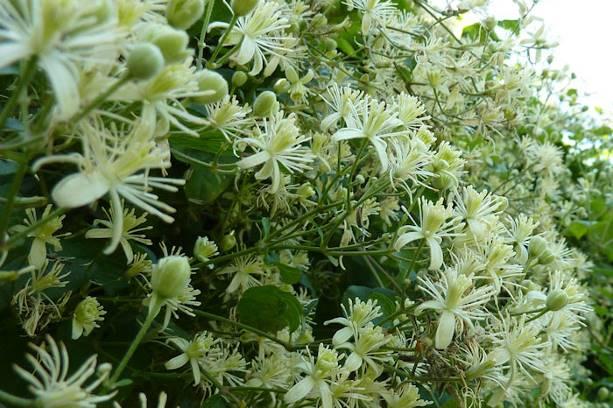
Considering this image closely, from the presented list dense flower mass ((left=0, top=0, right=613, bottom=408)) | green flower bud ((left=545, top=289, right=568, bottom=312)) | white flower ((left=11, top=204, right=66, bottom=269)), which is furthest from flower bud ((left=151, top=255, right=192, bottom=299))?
green flower bud ((left=545, top=289, right=568, bottom=312))

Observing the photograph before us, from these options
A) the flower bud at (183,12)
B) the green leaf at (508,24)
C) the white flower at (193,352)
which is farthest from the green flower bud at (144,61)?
the green leaf at (508,24)

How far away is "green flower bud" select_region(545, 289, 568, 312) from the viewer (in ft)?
2.34

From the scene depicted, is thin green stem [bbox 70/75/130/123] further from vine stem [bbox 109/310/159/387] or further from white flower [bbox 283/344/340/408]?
white flower [bbox 283/344/340/408]

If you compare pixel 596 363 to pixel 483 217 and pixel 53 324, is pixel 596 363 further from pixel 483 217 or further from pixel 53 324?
pixel 53 324

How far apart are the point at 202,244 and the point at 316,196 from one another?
28 centimetres

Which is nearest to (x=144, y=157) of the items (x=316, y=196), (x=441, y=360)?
(x=441, y=360)

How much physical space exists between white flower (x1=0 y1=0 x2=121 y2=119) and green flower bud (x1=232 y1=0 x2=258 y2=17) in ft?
0.88

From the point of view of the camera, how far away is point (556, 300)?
28.1 inches

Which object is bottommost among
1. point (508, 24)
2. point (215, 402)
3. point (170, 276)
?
point (215, 402)

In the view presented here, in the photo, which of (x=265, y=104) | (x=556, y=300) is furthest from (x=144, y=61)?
(x=556, y=300)

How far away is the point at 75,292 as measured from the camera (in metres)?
0.70

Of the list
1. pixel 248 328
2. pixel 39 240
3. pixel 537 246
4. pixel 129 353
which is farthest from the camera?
pixel 537 246

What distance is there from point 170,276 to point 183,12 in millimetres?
188

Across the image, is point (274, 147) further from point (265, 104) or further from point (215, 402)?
point (215, 402)
